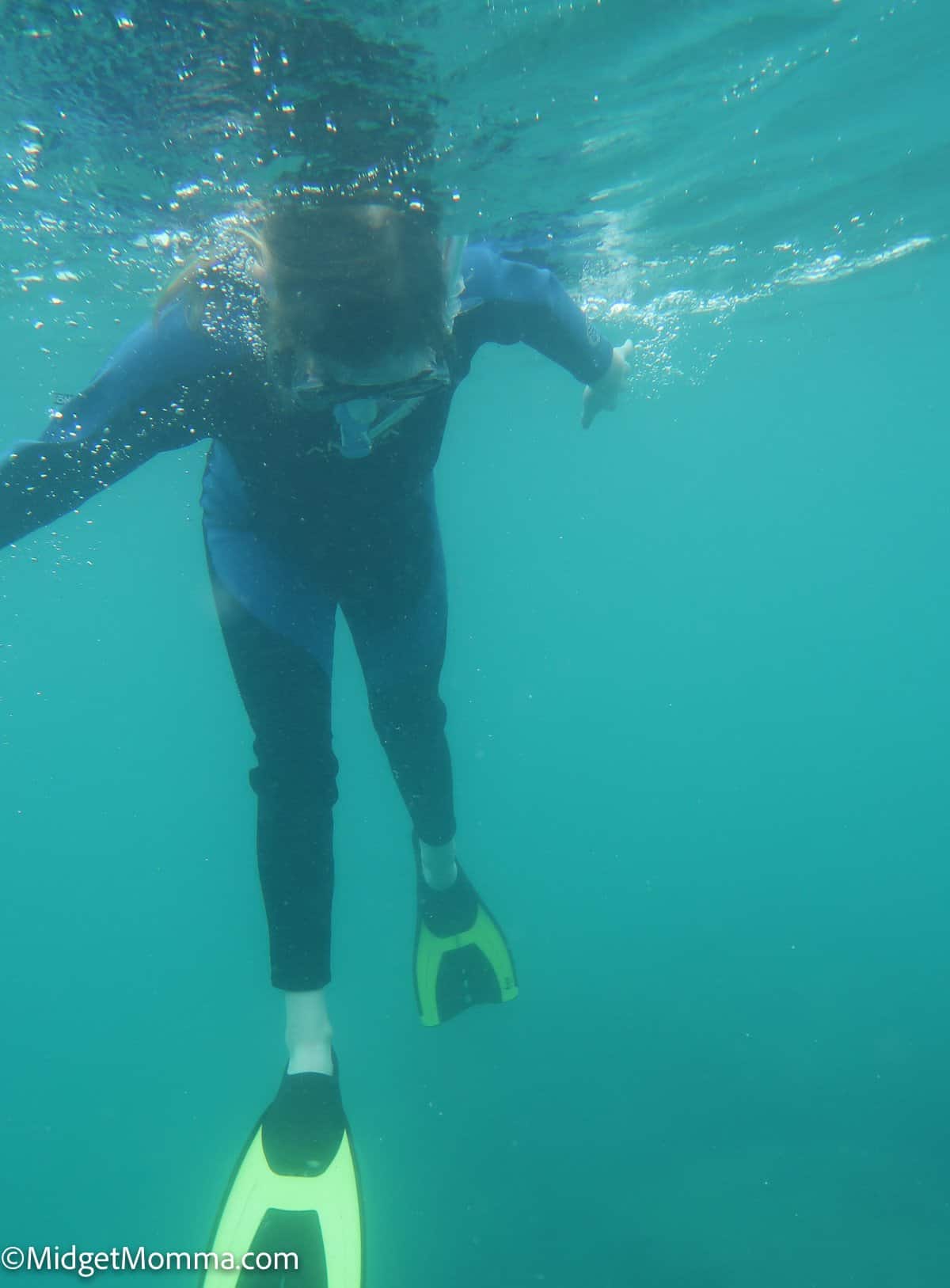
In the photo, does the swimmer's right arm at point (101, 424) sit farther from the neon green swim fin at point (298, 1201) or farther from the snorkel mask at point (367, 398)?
the neon green swim fin at point (298, 1201)

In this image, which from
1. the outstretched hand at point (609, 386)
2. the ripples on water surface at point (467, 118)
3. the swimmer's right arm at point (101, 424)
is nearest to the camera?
the swimmer's right arm at point (101, 424)

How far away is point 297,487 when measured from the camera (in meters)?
3.52

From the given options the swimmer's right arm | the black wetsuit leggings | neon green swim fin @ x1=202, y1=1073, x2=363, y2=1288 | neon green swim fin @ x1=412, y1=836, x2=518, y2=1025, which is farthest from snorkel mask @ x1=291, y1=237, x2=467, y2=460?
neon green swim fin @ x1=412, y1=836, x2=518, y2=1025

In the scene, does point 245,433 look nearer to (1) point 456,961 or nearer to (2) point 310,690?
(2) point 310,690

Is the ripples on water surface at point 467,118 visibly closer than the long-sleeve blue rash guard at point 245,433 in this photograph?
No

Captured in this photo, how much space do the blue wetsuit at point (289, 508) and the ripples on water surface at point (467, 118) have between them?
2.30 metres

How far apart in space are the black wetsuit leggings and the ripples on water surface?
10.2 feet

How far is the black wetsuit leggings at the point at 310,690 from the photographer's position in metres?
3.37

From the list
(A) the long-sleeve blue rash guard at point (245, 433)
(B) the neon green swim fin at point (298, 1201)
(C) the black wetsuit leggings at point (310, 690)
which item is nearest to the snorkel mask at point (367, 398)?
(A) the long-sleeve blue rash guard at point (245, 433)

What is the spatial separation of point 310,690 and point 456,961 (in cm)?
280

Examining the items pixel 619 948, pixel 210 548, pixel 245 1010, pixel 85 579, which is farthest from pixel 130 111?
pixel 85 579

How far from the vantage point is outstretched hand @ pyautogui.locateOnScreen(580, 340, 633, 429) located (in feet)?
15.5

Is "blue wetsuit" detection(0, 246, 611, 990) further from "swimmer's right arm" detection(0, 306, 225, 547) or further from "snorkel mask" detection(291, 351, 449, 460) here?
"snorkel mask" detection(291, 351, 449, 460)

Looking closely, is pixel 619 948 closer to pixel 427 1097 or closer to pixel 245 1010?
pixel 427 1097
